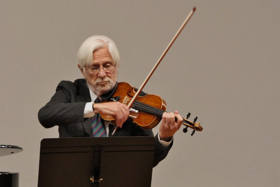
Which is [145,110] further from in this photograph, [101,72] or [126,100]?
[101,72]

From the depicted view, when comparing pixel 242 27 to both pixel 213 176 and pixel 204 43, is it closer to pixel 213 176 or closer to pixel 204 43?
pixel 204 43

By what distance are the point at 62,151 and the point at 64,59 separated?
4.85 feet

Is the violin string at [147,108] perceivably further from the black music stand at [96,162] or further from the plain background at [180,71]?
the plain background at [180,71]

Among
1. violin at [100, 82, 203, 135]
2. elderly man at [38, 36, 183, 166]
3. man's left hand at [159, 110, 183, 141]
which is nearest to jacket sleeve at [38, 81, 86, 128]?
elderly man at [38, 36, 183, 166]

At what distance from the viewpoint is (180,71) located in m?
3.07

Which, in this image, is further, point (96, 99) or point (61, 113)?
point (96, 99)

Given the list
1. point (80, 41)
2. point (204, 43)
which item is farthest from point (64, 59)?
point (204, 43)

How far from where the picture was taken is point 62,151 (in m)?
1.75

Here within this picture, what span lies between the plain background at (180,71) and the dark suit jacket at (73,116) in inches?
27.7

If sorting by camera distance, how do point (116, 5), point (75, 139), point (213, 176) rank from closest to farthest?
1. point (75, 139)
2. point (213, 176)
3. point (116, 5)

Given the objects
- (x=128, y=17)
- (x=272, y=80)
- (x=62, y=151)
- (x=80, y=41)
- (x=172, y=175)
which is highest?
(x=128, y=17)

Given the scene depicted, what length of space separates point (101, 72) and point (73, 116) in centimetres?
35

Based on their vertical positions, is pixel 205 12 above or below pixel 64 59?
above

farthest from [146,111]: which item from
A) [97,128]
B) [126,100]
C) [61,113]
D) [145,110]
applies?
[61,113]
